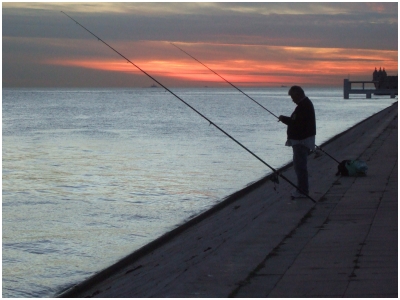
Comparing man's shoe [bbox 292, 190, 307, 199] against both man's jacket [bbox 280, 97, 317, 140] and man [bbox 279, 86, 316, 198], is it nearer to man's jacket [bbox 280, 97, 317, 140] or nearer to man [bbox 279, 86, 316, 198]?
man [bbox 279, 86, 316, 198]

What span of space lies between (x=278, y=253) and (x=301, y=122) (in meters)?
3.05

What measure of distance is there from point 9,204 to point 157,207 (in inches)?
107

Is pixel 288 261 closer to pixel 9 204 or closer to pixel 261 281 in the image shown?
pixel 261 281

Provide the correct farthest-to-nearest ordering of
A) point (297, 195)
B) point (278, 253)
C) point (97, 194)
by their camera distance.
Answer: point (97, 194) → point (297, 195) → point (278, 253)

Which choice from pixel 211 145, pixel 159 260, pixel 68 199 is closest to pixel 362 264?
pixel 159 260

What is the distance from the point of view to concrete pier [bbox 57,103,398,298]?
5336 mm

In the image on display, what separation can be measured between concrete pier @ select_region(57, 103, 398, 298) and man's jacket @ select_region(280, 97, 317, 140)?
3.03 feet

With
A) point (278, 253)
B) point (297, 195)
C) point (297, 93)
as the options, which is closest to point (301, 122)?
point (297, 93)

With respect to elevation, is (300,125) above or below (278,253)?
above

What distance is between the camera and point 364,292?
498 centimetres

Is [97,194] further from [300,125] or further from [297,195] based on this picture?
[300,125]

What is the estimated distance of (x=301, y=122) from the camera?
9.07 metres

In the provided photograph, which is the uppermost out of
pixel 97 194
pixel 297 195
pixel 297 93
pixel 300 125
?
pixel 297 93

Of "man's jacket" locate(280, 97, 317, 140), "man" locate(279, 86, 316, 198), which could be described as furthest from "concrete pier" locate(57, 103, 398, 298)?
"man's jacket" locate(280, 97, 317, 140)
